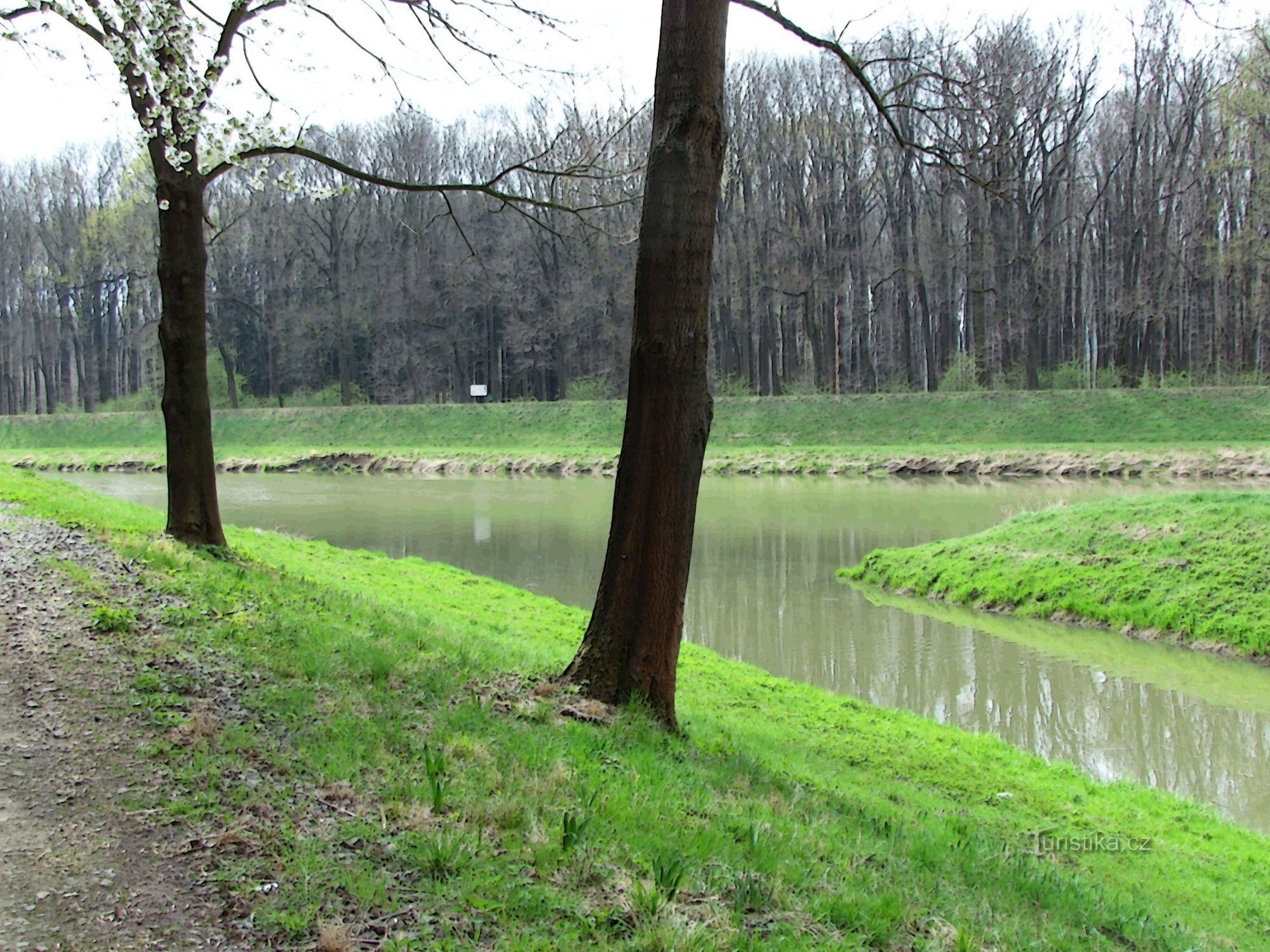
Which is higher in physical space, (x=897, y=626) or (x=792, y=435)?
(x=792, y=435)

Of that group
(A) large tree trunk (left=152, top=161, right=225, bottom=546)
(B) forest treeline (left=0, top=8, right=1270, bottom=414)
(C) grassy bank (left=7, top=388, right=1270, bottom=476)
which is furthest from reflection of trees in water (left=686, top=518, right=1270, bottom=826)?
(B) forest treeline (left=0, top=8, right=1270, bottom=414)

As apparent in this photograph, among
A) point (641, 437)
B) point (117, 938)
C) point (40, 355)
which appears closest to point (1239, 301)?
point (641, 437)

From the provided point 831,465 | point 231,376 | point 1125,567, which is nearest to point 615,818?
point 1125,567

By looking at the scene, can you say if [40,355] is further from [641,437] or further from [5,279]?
[641,437]

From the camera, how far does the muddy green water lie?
31.6ft

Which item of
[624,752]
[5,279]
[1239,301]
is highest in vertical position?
[5,279]

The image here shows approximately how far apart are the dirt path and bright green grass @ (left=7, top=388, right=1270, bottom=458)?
1373 inches

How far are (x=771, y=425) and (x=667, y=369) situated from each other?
3659cm

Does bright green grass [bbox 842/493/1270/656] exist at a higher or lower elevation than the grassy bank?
lower

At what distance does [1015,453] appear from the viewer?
34438mm

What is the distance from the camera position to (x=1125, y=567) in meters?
14.6

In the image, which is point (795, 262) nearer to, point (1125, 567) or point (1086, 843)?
point (1125, 567)

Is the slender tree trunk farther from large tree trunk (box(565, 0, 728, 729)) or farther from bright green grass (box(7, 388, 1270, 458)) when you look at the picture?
large tree trunk (box(565, 0, 728, 729))

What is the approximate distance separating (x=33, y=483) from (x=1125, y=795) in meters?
15.7
